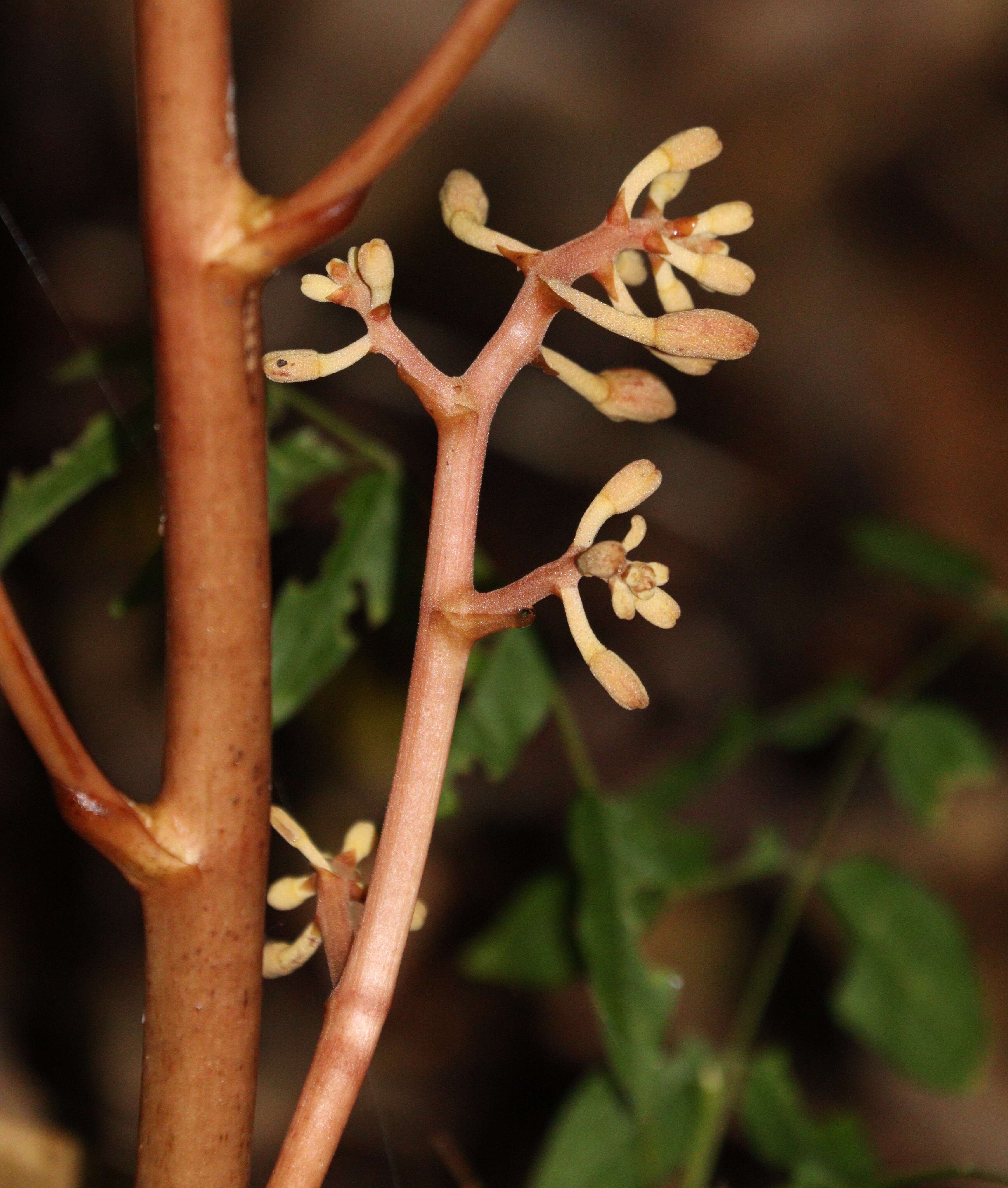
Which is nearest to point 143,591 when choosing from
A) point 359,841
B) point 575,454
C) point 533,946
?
point 359,841

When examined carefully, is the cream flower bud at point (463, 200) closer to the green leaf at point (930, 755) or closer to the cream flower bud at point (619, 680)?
the cream flower bud at point (619, 680)

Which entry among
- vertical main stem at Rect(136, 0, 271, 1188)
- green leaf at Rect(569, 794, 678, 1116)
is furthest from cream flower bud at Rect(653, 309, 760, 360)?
green leaf at Rect(569, 794, 678, 1116)

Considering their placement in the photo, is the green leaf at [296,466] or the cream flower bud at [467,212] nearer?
the cream flower bud at [467,212]

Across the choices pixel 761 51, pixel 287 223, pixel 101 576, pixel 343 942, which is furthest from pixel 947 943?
pixel 761 51

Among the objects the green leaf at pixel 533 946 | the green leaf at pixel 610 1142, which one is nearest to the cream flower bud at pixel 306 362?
the green leaf at pixel 610 1142

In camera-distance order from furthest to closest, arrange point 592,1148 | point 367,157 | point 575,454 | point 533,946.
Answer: point 575,454 → point 533,946 → point 592,1148 → point 367,157

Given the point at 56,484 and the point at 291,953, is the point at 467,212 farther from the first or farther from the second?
the point at 56,484

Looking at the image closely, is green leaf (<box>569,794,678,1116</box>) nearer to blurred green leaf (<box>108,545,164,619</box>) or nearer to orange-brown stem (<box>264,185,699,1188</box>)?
blurred green leaf (<box>108,545,164,619</box>)
